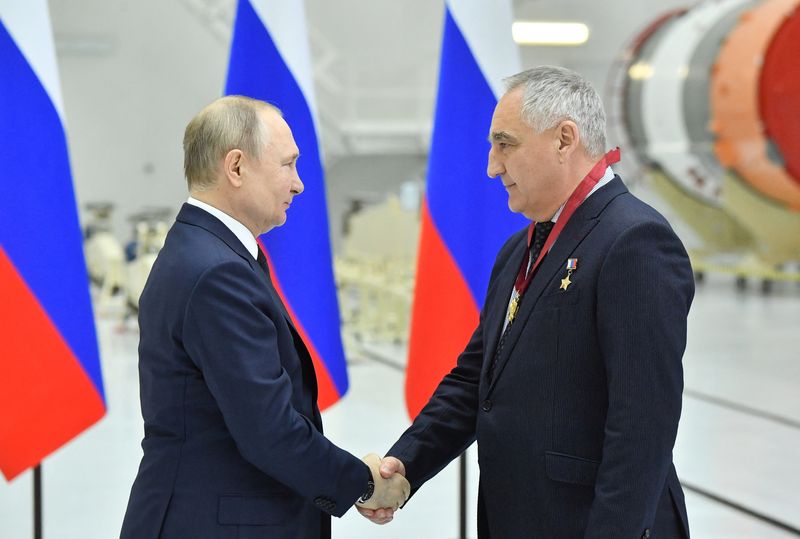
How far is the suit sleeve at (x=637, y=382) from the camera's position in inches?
57.7

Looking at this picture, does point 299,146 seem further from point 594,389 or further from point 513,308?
point 594,389

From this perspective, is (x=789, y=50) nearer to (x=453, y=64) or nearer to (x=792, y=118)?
(x=792, y=118)

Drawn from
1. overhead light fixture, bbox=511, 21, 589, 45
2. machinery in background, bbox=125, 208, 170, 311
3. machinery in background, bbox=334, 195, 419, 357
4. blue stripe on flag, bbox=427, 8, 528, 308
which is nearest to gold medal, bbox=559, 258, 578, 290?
blue stripe on flag, bbox=427, 8, 528, 308

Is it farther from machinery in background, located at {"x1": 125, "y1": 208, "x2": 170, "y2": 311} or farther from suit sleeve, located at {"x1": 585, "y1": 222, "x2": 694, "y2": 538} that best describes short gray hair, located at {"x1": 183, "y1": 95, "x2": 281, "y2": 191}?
machinery in background, located at {"x1": 125, "y1": 208, "x2": 170, "y2": 311}

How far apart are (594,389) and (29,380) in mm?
1558

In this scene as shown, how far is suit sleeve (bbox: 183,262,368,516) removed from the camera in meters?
1.50

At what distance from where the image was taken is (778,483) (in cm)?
395

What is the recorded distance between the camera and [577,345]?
1551 millimetres

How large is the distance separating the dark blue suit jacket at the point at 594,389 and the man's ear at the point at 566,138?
90 millimetres

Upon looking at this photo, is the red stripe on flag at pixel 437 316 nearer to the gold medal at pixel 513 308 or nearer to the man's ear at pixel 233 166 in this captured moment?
the gold medal at pixel 513 308

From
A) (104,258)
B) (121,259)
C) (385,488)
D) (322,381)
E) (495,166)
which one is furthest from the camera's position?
(104,258)

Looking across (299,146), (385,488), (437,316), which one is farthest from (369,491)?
(299,146)

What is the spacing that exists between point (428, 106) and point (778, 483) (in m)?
10.7

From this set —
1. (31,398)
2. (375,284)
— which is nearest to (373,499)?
(31,398)
